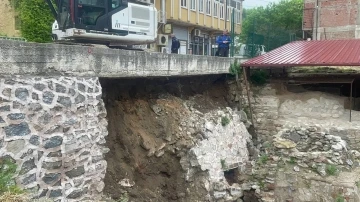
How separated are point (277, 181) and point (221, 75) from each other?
3.96 m

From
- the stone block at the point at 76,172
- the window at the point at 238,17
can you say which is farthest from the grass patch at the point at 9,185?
the window at the point at 238,17

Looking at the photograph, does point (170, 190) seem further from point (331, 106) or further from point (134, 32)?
point (331, 106)

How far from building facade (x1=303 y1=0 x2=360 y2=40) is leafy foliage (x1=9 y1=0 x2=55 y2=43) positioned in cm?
1639

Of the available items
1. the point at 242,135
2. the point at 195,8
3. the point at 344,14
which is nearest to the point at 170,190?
the point at 242,135

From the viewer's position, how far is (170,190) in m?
8.20

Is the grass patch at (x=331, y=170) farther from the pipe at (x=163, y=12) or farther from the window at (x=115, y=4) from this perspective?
the pipe at (x=163, y=12)

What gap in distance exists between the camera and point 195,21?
23.0m

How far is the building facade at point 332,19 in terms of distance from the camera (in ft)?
70.9

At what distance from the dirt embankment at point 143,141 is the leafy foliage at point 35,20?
25.3 feet

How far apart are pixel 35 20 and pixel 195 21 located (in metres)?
11.0

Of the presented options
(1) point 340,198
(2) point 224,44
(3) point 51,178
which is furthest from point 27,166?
(2) point 224,44

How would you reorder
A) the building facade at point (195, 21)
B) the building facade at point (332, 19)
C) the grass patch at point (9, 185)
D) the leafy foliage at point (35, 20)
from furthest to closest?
the building facade at point (332, 19), the building facade at point (195, 21), the leafy foliage at point (35, 20), the grass patch at point (9, 185)

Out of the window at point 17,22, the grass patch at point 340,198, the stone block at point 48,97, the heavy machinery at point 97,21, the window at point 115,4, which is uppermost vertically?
the window at point 17,22

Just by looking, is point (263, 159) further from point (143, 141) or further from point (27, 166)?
point (27, 166)
